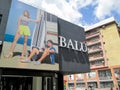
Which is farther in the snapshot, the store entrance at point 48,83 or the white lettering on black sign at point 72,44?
the white lettering on black sign at point 72,44

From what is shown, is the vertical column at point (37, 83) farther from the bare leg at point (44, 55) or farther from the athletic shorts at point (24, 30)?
the athletic shorts at point (24, 30)

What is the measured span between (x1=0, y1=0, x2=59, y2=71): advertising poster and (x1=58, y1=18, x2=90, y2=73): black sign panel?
2.78 feet

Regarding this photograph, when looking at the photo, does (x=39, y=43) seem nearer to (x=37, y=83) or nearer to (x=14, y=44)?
(x=14, y=44)

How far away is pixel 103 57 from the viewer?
166 ft

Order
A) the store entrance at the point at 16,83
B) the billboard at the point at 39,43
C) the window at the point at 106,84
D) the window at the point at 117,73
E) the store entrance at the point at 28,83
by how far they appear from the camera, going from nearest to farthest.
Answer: the billboard at the point at 39,43 < the store entrance at the point at 16,83 < the store entrance at the point at 28,83 < the window at the point at 117,73 < the window at the point at 106,84

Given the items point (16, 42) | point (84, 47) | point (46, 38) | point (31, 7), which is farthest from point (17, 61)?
point (84, 47)

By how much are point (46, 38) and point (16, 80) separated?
4.58 meters

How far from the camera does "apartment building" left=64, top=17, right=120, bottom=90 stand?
4688 cm

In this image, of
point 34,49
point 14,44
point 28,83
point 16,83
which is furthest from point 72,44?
point 16,83

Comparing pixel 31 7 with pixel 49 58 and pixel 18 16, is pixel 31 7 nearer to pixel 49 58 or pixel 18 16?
pixel 18 16

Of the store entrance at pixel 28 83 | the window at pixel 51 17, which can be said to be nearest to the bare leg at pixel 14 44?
the store entrance at pixel 28 83

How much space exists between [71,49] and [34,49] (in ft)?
15.0

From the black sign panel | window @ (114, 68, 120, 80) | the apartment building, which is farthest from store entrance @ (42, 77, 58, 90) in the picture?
window @ (114, 68, 120, 80)

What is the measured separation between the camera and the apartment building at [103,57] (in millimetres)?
46875
